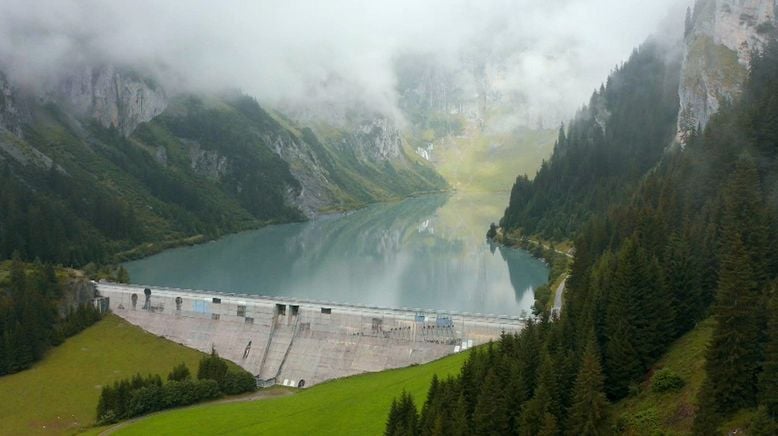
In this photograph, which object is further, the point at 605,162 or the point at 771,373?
the point at 605,162

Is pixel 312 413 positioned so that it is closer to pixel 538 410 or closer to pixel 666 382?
pixel 538 410

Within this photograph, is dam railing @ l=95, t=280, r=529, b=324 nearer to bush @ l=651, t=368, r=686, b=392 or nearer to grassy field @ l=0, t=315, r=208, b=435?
grassy field @ l=0, t=315, r=208, b=435

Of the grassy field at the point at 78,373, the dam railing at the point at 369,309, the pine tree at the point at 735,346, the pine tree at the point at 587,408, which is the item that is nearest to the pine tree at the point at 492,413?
the pine tree at the point at 587,408

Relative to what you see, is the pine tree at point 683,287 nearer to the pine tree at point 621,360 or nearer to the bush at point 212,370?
the pine tree at point 621,360

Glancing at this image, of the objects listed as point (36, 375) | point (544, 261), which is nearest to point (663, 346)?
point (36, 375)

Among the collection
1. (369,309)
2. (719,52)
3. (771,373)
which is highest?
(719,52)

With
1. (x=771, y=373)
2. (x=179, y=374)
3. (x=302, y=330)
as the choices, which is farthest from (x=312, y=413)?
(x=771, y=373)

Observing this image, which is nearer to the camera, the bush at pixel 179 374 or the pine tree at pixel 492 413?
the pine tree at pixel 492 413
